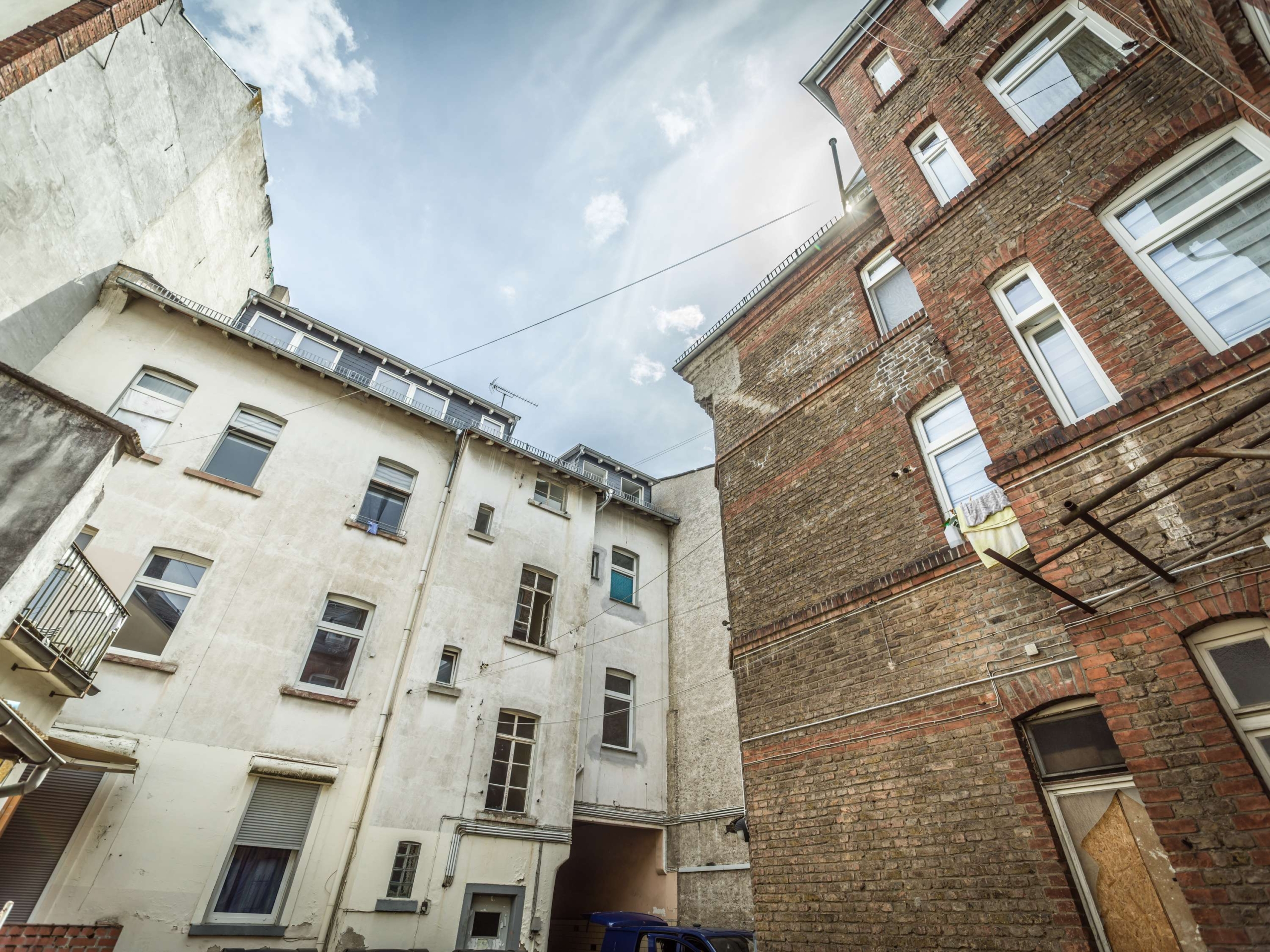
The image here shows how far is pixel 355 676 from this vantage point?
1185 cm

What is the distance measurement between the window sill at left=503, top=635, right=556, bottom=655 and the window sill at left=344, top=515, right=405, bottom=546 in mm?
3294

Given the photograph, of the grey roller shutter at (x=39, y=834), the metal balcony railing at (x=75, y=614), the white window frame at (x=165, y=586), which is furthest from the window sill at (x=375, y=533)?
the grey roller shutter at (x=39, y=834)

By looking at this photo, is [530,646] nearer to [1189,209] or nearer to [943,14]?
[1189,209]

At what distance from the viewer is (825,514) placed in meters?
7.81

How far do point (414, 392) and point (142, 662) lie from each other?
29.0ft

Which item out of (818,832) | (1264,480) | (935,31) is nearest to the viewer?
(1264,480)

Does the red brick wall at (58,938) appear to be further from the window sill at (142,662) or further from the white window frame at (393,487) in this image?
the white window frame at (393,487)

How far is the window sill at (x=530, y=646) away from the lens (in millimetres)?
13885

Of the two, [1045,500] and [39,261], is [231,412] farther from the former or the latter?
[1045,500]

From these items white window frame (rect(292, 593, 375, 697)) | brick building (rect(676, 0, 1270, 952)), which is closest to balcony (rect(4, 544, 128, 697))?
white window frame (rect(292, 593, 375, 697))

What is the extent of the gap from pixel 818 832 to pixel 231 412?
44.2 ft

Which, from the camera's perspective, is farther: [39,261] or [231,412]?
[231,412]

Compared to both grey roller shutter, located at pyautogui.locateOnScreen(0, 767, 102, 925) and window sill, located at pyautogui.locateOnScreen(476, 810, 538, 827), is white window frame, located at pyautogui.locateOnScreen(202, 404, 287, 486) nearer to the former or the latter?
grey roller shutter, located at pyautogui.locateOnScreen(0, 767, 102, 925)

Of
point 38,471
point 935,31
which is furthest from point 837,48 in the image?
point 38,471
